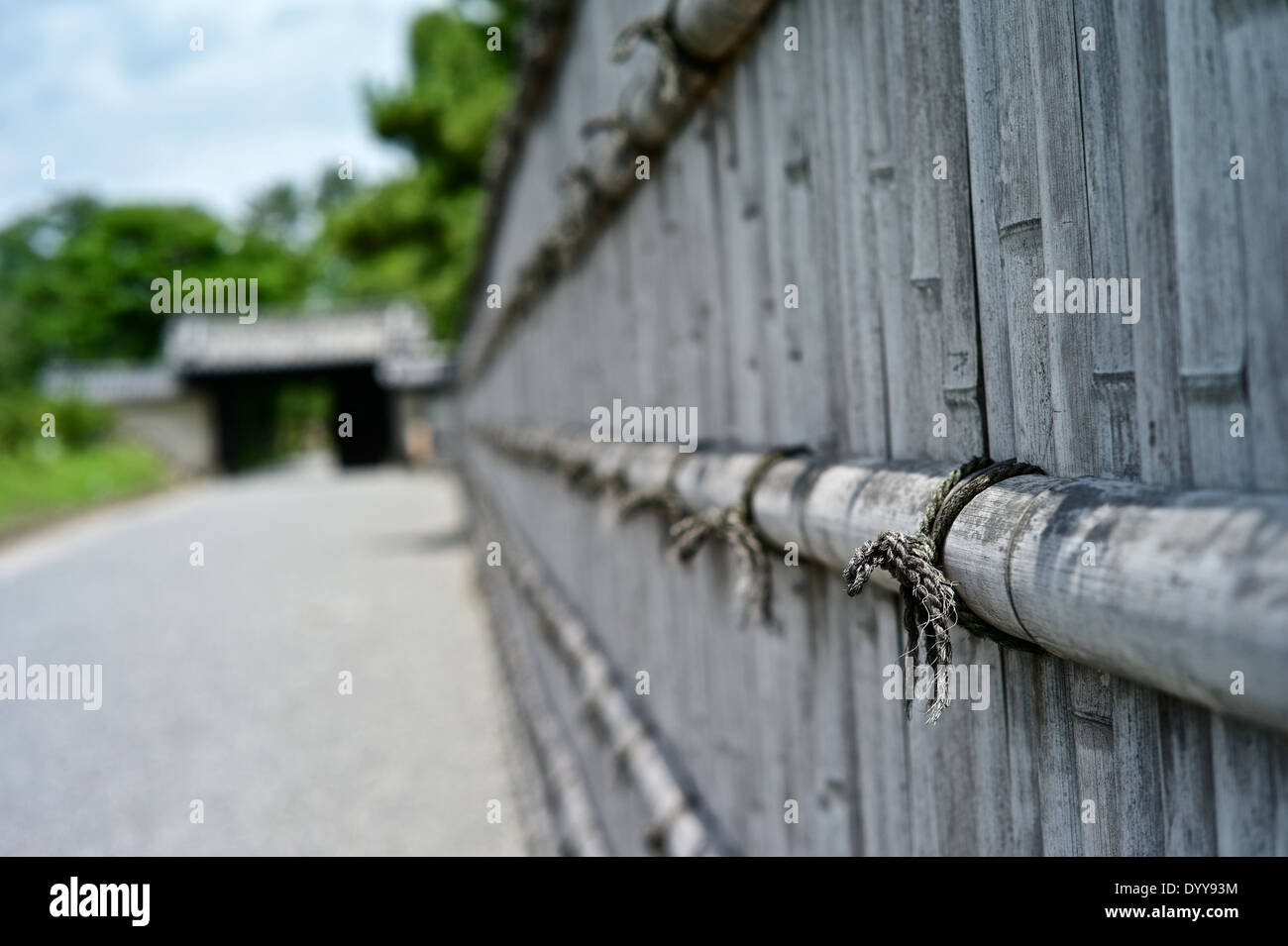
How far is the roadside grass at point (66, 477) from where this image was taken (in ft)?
56.5

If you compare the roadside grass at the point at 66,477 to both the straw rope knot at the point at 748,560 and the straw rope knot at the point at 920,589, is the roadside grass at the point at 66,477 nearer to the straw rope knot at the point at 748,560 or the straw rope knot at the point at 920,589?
the straw rope knot at the point at 748,560

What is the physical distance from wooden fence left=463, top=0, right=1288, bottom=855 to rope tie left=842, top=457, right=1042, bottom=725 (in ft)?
0.08

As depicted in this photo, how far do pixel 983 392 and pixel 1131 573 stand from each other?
38 centimetres

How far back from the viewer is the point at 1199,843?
851mm

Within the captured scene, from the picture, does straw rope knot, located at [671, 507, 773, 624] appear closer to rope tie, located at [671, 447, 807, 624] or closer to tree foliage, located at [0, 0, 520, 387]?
rope tie, located at [671, 447, 807, 624]

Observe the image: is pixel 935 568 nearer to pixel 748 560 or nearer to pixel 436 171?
pixel 748 560

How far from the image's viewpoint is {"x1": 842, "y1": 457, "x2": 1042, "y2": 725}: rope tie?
983mm

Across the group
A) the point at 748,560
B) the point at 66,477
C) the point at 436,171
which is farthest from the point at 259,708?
the point at 66,477

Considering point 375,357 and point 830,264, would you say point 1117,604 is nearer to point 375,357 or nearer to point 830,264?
point 830,264

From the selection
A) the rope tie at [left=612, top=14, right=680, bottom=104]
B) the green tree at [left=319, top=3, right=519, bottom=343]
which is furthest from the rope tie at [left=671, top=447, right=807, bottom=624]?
the green tree at [left=319, top=3, right=519, bottom=343]

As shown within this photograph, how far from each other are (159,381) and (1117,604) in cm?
3128

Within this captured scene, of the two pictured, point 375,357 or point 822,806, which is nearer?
point 822,806

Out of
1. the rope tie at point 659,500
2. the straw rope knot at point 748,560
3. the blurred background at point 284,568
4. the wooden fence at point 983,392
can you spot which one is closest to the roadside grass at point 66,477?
the blurred background at point 284,568
